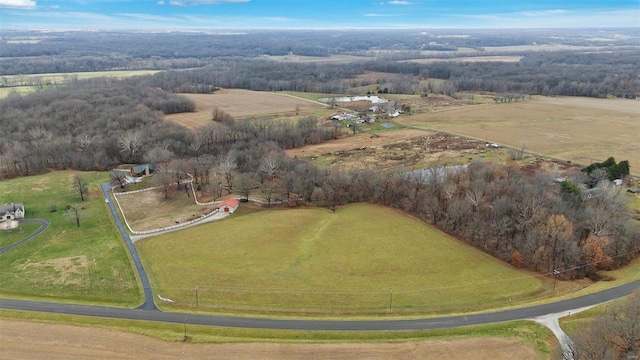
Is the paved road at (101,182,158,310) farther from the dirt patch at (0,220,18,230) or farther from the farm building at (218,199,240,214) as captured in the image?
the farm building at (218,199,240,214)

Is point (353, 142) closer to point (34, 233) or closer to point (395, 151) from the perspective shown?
point (395, 151)

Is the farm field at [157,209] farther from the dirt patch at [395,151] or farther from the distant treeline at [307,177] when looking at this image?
the dirt patch at [395,151]

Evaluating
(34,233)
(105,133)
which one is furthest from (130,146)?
(34,233)

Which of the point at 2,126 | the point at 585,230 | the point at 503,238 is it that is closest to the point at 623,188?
the point at 585,230

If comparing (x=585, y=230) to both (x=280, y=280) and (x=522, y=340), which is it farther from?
(x=280, y=280)

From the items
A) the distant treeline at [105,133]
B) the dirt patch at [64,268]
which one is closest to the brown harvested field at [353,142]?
the distant treeline at [105,133]

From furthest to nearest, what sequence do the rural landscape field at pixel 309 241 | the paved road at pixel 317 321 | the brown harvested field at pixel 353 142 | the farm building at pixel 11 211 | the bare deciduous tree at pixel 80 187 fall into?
the brown harvested field at pixel 353 142 → the bare deciduous tree at pixel 80 187 → the farm building at pixel 11 211 → the paved road at pixel 317 321 → the rural landscape field at pixel 309 241
